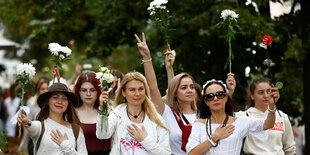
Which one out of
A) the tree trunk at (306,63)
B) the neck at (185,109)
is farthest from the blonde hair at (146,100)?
the tree trunk at (306,63)

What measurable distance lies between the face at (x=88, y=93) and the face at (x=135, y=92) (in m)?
1.15

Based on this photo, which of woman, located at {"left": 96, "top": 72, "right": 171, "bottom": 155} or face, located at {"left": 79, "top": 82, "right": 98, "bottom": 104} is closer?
woman, located at {"left": 96, "top": 72, "right": 171, "bottom": 155}

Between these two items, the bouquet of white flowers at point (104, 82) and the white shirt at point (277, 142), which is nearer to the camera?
the bouquet of white flowers at point (104, 82)

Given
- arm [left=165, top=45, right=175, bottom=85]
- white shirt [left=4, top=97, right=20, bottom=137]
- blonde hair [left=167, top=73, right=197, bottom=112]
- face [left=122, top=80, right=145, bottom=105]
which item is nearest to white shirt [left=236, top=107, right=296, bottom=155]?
blonde hair [left=167, top=73, right=197, bottom=112]

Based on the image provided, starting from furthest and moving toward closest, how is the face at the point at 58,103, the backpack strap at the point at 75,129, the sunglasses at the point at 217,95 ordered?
the face at the point at 58,103
the backpack strap at the point at 75,129
the sunglasses at the point at 217,95

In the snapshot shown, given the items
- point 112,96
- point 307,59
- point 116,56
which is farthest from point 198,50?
point 116,56

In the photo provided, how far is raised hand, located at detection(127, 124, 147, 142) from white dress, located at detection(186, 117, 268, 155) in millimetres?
500

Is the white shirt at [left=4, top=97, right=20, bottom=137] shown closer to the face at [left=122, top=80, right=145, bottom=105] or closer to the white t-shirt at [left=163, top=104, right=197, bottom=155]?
the white t-shirt at [left=163, top=104, right=197, bottom=155]

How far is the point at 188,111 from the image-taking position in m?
6.25

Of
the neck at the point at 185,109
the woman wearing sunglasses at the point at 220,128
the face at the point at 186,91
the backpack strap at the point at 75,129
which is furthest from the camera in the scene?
the neck at the point at 185,109

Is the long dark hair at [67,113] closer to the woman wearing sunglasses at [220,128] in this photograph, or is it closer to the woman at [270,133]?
the woman wearing sunglasses at [220,128]

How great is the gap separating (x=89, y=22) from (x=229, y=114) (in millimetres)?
8894

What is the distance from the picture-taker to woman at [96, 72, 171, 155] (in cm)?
520

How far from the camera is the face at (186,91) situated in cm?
611
